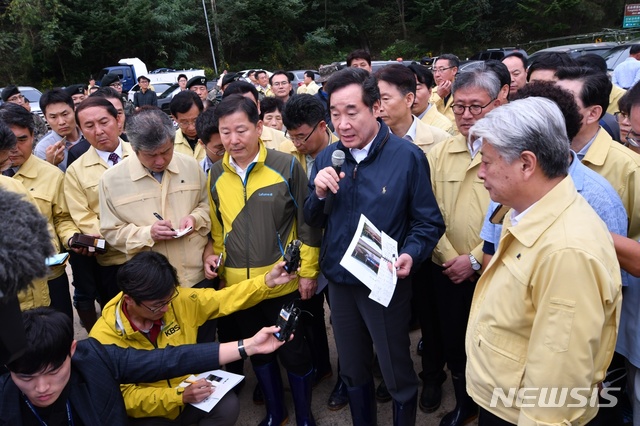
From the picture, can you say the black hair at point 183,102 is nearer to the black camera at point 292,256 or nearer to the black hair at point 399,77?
the black hair at point 399,77

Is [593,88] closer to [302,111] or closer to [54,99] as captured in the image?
[302,111]

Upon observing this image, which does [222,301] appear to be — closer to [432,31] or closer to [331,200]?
[331,200]

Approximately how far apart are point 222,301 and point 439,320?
1.42m

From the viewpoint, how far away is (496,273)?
1815 millimetres

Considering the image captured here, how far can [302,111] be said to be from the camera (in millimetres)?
3301

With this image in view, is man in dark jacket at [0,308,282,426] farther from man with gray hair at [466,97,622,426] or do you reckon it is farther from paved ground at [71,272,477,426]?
man with gray hair at [466,97,622,426]

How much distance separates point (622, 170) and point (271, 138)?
111 inches

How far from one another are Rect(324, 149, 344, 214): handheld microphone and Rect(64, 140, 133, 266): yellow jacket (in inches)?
67.7

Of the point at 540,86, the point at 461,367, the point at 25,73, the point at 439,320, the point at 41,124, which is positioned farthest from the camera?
the point at 25,73

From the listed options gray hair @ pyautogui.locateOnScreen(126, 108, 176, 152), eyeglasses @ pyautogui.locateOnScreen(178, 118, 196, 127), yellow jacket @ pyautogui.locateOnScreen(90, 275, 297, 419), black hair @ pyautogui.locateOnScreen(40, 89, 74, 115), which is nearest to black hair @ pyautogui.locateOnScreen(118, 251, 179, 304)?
yellow jacket @ pyautogui.locateOnScreen(90, 275, 297, 419)

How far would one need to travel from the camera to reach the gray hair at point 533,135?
1.65 m

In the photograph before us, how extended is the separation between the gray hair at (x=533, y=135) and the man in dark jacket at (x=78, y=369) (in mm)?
1445

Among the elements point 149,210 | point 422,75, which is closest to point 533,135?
point 149,210

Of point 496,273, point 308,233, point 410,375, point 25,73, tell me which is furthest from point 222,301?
point 25,73
